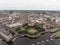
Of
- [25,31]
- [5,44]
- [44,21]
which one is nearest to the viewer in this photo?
[5,44]

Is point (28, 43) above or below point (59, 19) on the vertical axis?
below

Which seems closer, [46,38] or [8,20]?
[46,38]

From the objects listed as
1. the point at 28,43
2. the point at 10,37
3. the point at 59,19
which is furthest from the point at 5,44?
the point at 59,19

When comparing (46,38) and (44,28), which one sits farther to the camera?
(44,28)

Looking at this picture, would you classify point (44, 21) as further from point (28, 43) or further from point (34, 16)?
point (28, 43)

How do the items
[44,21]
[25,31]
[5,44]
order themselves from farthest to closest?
[44,21], [25,31], [5,44]

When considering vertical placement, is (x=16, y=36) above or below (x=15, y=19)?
below

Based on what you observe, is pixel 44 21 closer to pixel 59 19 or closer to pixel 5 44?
pixel 59 19

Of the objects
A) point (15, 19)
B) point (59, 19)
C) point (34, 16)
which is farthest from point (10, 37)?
point (59, 19)

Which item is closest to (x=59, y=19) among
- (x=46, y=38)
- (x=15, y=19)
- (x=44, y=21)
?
(x=44, y=21)
